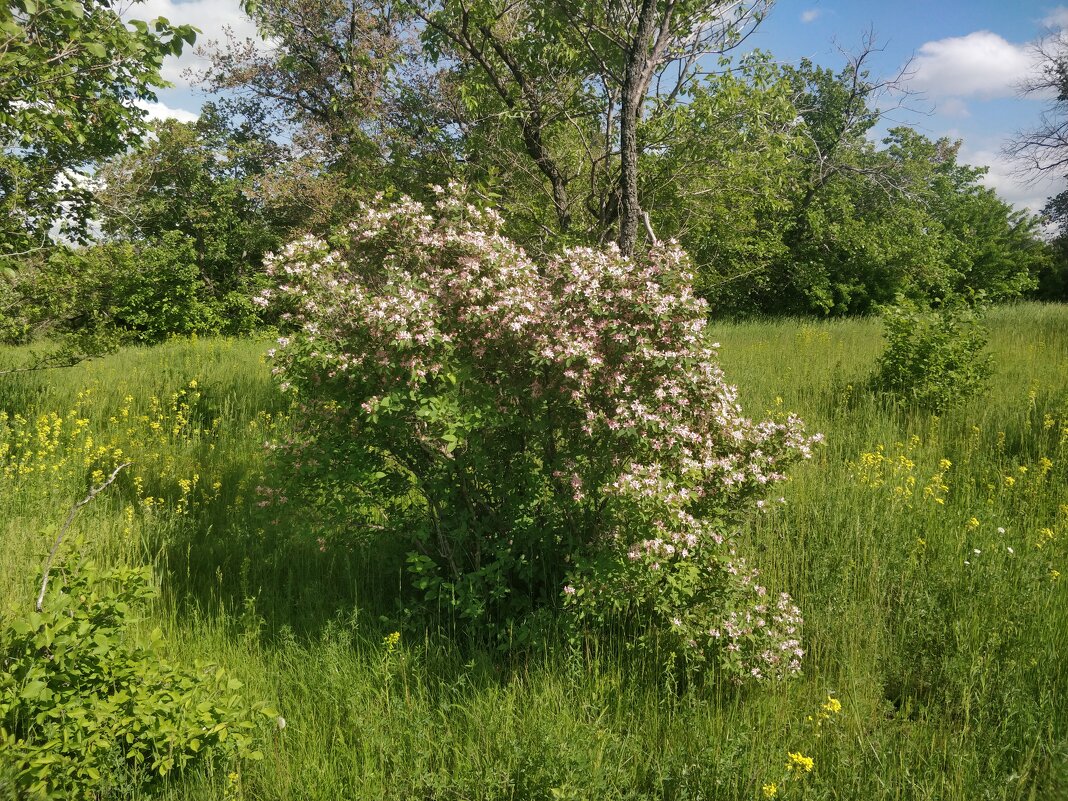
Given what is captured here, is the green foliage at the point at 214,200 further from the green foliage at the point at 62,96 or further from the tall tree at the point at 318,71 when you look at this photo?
the green foliage at the point at 62,96

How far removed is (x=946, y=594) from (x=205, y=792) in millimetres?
3816

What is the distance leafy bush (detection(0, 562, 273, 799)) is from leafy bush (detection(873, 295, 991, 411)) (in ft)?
22.1

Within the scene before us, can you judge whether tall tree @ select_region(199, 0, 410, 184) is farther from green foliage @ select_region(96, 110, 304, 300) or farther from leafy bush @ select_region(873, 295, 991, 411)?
leafy bush @ select_region(873, 295, 991, 411)

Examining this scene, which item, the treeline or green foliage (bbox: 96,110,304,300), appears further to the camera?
green foliage (bbox: 96,110,304,300)

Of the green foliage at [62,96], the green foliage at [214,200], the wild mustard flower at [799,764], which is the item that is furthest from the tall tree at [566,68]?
the green foliage at [214,200]

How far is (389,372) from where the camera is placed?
3414 mm

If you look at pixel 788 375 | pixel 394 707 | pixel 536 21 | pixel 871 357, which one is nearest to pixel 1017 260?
pixel 871 357

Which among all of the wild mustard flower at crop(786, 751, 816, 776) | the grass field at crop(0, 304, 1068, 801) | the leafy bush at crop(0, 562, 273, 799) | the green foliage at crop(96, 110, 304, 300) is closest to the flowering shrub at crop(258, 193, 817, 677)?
the grass field at crop(0, 304, 1068, 801)

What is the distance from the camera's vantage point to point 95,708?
2.61 meters

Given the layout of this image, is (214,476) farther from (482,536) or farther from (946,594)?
(946,594)

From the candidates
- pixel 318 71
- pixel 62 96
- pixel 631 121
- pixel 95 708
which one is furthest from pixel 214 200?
pixel 95 708

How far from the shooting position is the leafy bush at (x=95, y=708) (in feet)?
8.16

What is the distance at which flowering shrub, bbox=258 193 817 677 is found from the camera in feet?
10.5

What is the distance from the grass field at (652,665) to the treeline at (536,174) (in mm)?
2040
